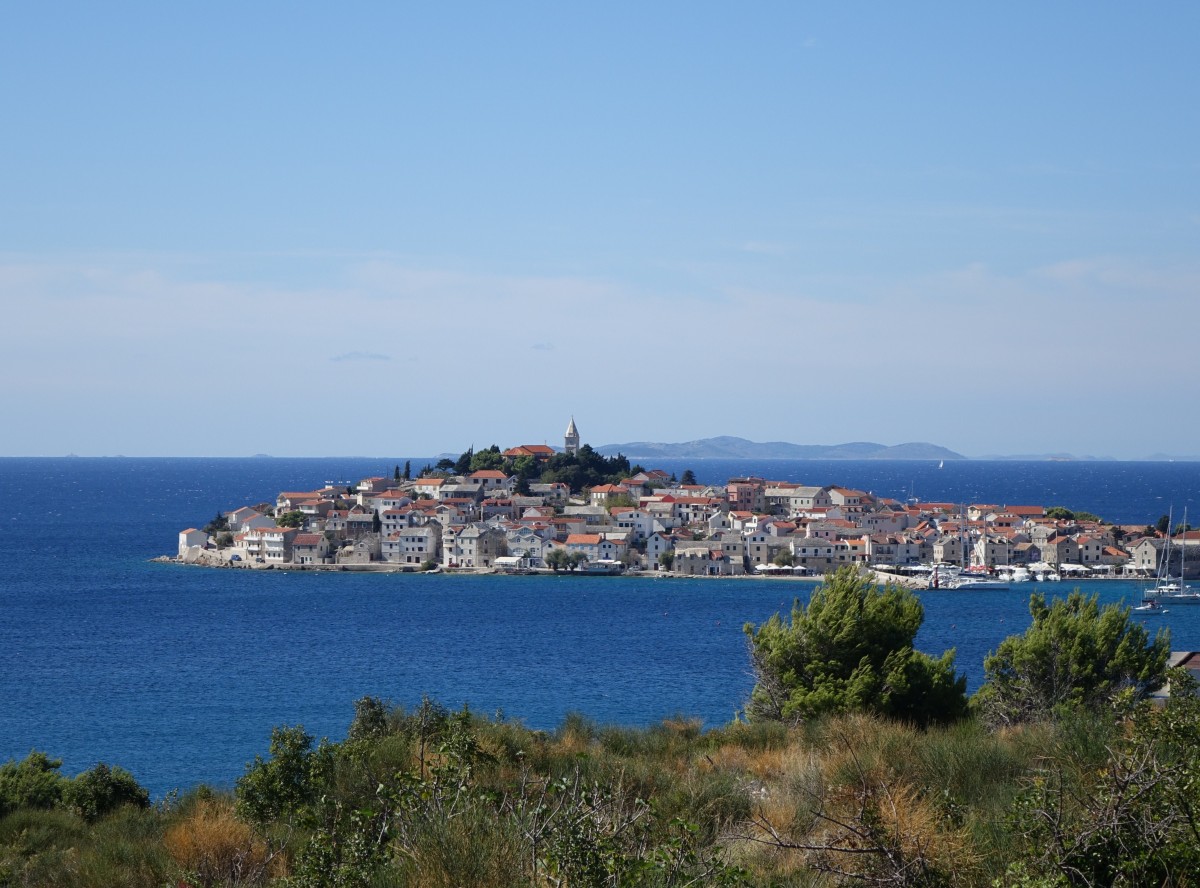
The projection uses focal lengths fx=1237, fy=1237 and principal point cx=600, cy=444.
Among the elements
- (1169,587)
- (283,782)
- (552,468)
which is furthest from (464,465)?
(283,782)

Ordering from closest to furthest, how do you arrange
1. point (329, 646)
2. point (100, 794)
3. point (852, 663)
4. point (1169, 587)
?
point (100, 794), point (852, 663), point (329, 646), point (1169, 587)

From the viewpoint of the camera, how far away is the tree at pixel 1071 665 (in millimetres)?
13930

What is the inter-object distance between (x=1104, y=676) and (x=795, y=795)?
28.4ft

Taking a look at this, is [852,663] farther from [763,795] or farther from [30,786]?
[30,786]

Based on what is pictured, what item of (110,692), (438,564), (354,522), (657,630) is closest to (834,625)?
(110,692)

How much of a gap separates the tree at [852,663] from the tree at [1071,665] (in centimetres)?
56

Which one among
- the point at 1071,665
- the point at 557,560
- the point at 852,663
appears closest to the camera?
the point at 1071,665

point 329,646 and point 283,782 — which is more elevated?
point 283,782

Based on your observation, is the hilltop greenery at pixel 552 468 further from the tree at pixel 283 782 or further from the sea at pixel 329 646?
the tree at pixel 283 782

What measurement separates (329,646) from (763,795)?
2763 cm

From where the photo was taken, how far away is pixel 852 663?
47.0 feet

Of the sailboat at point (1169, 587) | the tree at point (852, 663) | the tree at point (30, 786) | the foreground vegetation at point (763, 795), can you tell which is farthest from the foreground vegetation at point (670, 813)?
the sailboat at point (1169, 587)

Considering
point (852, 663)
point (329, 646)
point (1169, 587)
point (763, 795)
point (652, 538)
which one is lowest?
point (329, 646)

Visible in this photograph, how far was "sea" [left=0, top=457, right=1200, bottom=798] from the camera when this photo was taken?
23.0 meters
